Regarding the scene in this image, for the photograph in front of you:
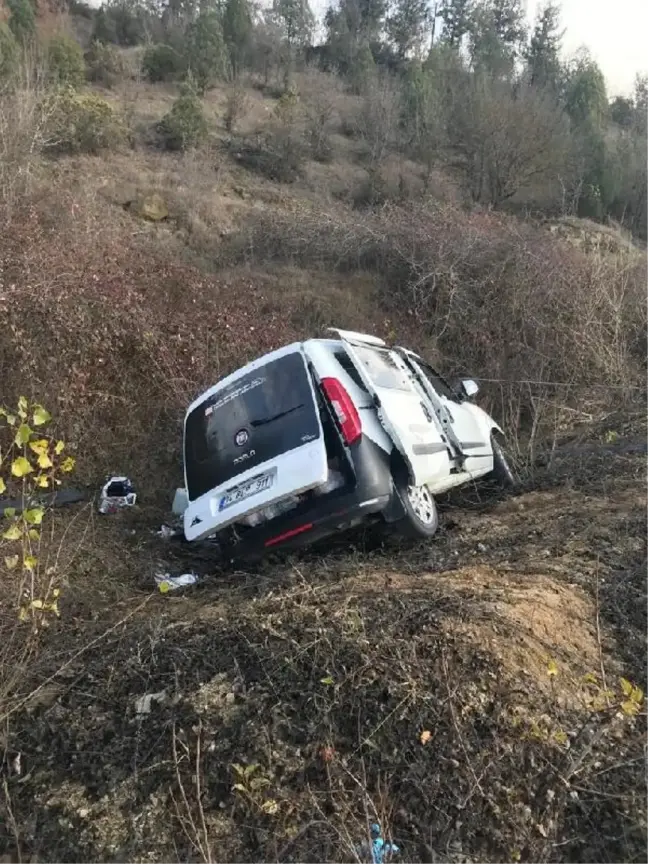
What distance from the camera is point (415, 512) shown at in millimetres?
5602

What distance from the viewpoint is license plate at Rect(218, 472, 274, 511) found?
16.7 ft

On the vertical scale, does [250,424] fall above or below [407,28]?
below

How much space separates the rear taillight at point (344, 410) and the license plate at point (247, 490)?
2.04 feet

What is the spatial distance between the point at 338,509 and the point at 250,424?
3.17ft

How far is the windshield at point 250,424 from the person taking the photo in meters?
5.20

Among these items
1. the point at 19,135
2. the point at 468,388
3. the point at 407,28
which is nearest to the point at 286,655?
the point at 468,388

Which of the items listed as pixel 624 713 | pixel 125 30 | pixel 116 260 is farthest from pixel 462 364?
pixel 125 30

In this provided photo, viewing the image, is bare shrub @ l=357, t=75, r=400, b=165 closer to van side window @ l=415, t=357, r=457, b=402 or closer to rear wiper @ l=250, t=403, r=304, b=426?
van side window @ l=415, t=357, r=457, b=402

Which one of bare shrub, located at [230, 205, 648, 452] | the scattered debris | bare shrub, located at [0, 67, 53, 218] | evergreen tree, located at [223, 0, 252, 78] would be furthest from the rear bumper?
evergreen tree, located at [223, 0, 252, 78]

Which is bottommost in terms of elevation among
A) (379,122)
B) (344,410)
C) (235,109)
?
(344,410)

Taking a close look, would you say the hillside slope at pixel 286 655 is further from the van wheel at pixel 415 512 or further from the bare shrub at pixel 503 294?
the bare shrub at pixel 503 294

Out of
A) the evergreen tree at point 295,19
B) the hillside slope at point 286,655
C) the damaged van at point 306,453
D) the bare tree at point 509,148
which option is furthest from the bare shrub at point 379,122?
the damaged van at point 306,453

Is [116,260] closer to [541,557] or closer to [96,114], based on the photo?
[541,557]

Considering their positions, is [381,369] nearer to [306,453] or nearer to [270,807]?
[306,453]
